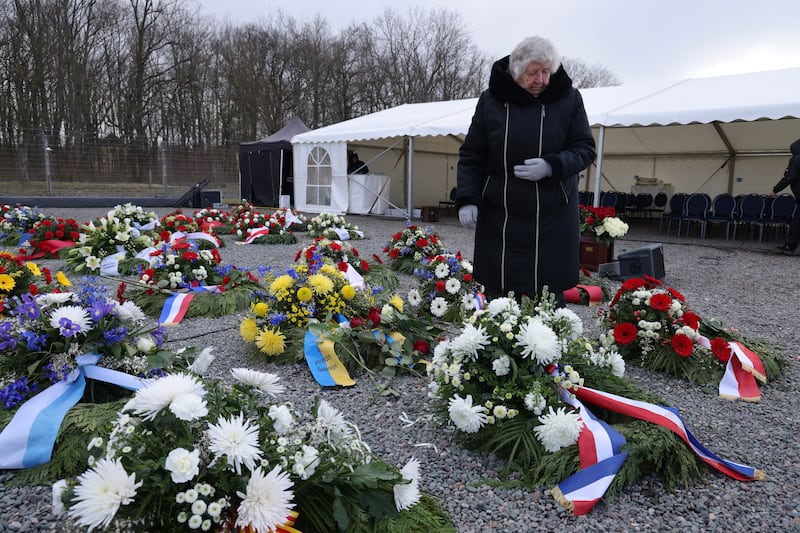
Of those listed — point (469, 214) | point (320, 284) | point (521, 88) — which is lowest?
point (320, 284)

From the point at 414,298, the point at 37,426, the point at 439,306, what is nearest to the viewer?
the point at 37,426

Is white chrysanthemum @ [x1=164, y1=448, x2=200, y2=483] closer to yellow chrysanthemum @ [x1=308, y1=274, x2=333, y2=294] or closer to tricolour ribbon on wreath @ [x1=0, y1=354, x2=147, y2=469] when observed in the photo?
tricolour ribbon on wreath @ [x1=0, y1=354, x2=147, y2=469]

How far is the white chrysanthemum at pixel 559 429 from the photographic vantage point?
1.85 meters

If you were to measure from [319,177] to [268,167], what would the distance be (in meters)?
2.75

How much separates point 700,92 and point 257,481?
406 inches

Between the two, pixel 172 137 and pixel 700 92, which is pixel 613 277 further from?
pixel 172 137

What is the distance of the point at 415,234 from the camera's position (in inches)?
233

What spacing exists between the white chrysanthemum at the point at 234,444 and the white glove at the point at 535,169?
5.42 ft

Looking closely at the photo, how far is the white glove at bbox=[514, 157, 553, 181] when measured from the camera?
7.67 ft

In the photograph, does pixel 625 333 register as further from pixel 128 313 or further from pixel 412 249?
pixel 412 249

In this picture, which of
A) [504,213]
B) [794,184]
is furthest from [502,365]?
[794,184]

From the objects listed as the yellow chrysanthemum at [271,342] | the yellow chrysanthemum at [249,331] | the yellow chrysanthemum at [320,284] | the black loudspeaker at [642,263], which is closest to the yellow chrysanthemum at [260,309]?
the yellow chrysanthemum at [249,331]

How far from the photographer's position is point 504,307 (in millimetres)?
2088

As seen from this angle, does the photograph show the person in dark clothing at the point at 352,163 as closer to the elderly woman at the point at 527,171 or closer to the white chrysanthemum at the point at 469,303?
the white chrysanthemum at the point at 469,303
